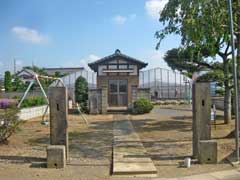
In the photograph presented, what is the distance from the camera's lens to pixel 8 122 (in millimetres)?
13133

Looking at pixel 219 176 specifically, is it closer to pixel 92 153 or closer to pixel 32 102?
pixel 92 153

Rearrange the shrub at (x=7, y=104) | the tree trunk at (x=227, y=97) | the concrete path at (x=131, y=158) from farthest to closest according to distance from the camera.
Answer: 1. the tree trunk at (x=227, y=97)
2. the shrub at (x=7, y=104)
3. the concrete path at (x=131, y=158)

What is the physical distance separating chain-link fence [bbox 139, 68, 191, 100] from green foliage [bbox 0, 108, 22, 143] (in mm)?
30015

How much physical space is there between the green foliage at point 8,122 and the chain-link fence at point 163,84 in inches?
1182

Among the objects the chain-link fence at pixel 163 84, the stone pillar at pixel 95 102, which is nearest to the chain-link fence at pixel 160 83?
the chain-link fence at pixel 163 84

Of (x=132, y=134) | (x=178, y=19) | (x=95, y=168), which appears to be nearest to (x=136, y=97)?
(x=132, y=134)

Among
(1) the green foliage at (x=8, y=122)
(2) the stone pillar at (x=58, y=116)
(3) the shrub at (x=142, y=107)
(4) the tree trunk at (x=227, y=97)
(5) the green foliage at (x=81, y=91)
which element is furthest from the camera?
(5) the green foliage at (x=81, y=91)

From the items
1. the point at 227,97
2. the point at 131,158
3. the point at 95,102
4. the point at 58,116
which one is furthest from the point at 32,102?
the point at 131,158

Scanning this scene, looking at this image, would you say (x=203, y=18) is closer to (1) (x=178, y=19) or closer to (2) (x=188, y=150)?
(1) (x=178, y=19)

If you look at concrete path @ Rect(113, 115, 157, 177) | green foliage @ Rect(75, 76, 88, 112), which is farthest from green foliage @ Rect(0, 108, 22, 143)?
green foliage @ Rect(75, 76, 88, 112)

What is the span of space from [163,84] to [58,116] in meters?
33.7

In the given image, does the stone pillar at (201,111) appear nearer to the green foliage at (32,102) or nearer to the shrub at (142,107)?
the green foliage at (32,102)

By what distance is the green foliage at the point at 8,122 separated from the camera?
13.0 meters

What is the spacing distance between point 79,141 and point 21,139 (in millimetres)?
2179
